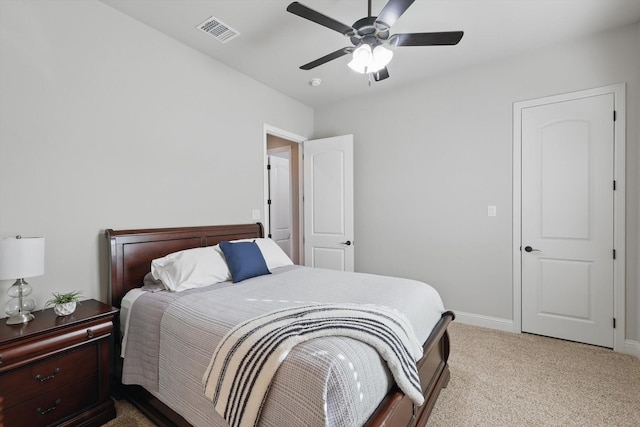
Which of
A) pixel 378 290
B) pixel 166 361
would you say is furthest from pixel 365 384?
pixel 166 361

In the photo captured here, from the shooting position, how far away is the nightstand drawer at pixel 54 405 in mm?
1533

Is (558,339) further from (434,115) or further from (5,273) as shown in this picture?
(5,273)

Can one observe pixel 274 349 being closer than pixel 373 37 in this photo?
Yes

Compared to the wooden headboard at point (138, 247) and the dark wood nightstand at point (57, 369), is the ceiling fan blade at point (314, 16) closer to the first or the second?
the wooden headboard at point (138, 247)

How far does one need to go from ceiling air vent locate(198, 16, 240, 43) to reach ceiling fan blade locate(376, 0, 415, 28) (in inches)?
53.9

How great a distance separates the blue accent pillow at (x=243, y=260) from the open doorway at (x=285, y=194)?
2006mm

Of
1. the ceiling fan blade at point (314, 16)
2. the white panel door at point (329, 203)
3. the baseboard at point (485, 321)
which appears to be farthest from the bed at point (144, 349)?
the ceiling fan blade at point (314, 16)

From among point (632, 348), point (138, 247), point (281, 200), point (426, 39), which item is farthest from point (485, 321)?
point (138, 247)

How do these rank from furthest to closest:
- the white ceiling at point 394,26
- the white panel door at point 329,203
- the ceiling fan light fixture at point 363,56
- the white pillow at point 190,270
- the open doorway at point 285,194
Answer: the open doorway at point 285,194 < the white panel door at point 329,203 < the white ceiling at point 394,26 < the white pillow at point 190,270 < the ceiling fan light fixture at point 363,56

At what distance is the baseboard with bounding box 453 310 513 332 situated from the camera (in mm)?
3188

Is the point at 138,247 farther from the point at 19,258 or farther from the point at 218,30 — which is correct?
the point at 218,30

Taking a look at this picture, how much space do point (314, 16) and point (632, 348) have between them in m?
3.70

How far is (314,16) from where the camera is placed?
1.86 meters

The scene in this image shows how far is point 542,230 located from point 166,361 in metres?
3.39
